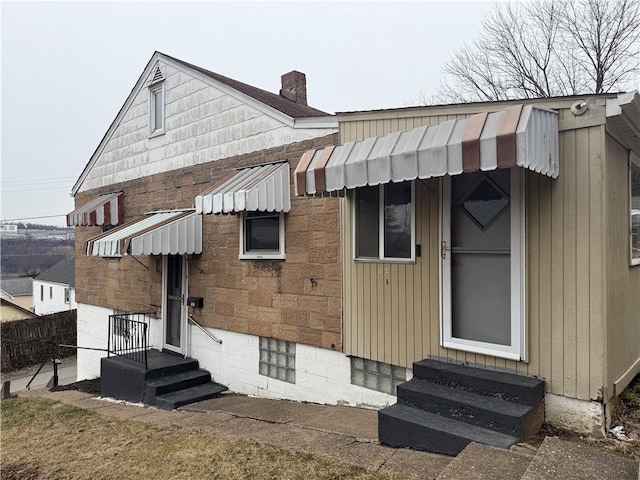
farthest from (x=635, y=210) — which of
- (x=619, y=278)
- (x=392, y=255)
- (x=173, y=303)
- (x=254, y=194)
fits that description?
(x=173, y=303)

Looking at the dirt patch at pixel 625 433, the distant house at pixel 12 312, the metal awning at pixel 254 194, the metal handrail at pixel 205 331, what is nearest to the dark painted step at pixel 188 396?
the metal handrail at pixel 205 331

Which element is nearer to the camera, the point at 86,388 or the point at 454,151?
the point at 454,151

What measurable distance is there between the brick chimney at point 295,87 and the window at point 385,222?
6.87m

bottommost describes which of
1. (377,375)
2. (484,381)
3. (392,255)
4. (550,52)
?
(377,375)

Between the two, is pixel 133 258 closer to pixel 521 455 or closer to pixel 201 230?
pixel 201 230

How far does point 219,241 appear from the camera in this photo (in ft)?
26.3

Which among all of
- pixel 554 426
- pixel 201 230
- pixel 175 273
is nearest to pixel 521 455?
pixel 554 426

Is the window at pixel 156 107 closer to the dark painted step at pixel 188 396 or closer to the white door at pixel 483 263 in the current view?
the dark painted step at pixel 188 396

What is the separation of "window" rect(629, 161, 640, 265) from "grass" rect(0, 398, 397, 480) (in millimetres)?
3987

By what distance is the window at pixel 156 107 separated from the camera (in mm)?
9828

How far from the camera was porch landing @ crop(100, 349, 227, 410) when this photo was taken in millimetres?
7348

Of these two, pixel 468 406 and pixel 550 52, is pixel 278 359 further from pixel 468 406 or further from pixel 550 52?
pixel 550 52

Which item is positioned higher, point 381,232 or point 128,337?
point 381,232

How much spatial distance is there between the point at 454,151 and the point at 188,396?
5954 millimetres
